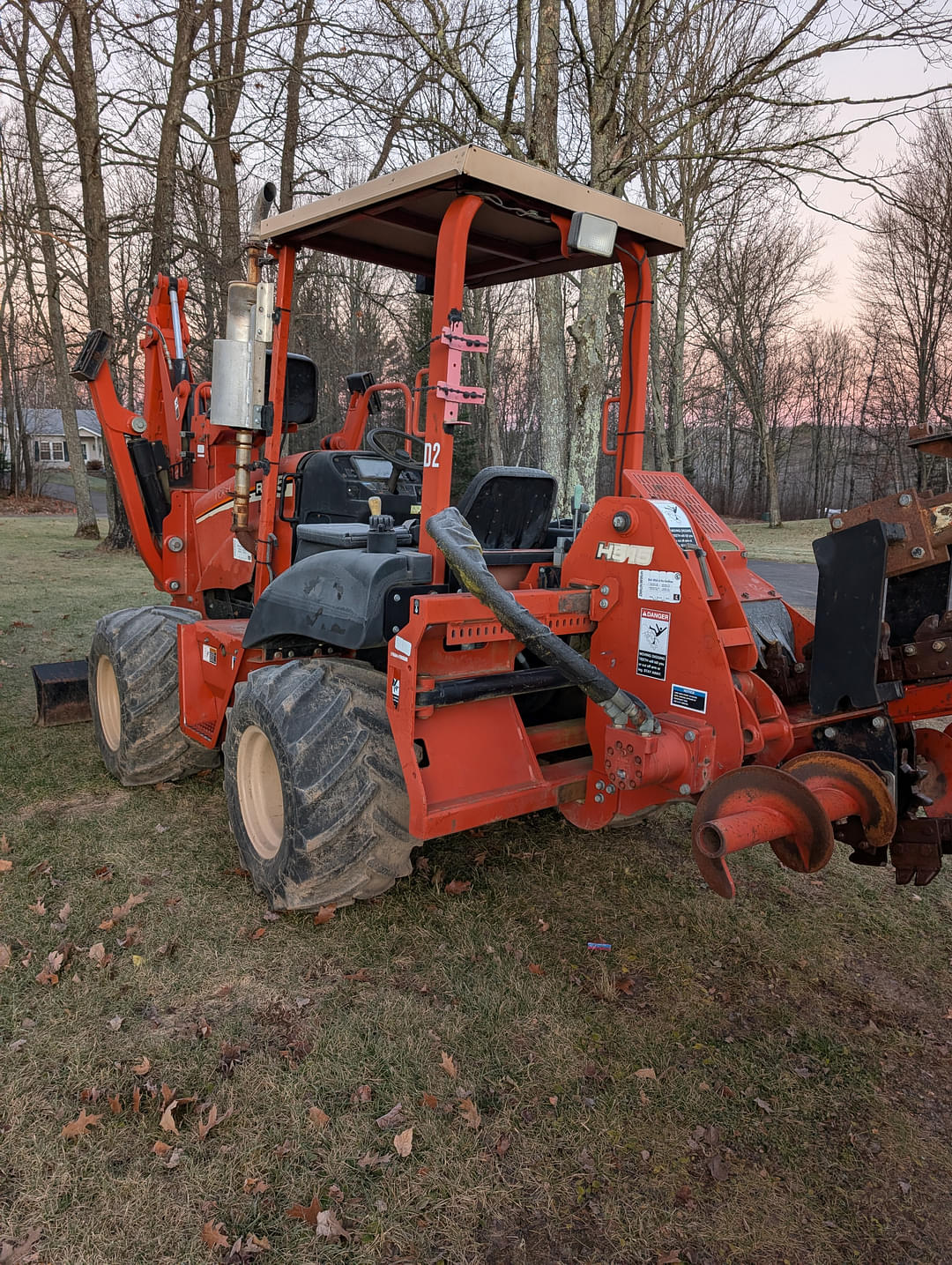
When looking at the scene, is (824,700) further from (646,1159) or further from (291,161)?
(291,161)

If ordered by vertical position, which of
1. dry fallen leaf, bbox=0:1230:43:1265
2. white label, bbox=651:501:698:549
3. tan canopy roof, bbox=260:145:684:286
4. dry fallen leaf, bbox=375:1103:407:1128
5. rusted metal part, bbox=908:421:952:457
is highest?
tan canopy roof, bbox=260:145:684:286

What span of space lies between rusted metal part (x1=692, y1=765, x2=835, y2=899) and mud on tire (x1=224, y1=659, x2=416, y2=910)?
1165mm

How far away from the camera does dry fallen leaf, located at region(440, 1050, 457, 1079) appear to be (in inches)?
107

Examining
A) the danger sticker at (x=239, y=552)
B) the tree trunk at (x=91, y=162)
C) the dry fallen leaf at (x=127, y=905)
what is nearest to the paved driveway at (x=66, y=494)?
the tree trunk at (x=91, y=162)

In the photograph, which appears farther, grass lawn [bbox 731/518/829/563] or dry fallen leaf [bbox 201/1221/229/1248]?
grass lawn [bbox 731/518/829/563]

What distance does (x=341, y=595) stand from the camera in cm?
323

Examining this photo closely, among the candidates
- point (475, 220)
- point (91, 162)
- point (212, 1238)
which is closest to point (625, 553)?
point (475, 220)

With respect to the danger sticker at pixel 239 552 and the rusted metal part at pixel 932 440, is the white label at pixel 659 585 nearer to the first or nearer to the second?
the rusted metal part at pixel 932 440

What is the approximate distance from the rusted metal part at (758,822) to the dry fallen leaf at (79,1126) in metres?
1.88

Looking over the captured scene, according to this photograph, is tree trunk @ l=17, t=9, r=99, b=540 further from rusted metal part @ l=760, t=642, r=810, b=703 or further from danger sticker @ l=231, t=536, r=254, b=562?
rusted metal part @ l=760, t=642, r=810, b=703

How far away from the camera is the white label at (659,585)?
9.79 feet

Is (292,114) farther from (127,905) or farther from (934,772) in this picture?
(934,772)

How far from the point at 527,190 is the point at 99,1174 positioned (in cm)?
324

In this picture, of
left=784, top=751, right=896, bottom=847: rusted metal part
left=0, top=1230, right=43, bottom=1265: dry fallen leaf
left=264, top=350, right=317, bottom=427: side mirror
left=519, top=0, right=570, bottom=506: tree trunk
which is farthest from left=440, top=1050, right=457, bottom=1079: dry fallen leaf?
left=519, top=0, right=570, bottom=506: tree trunk
